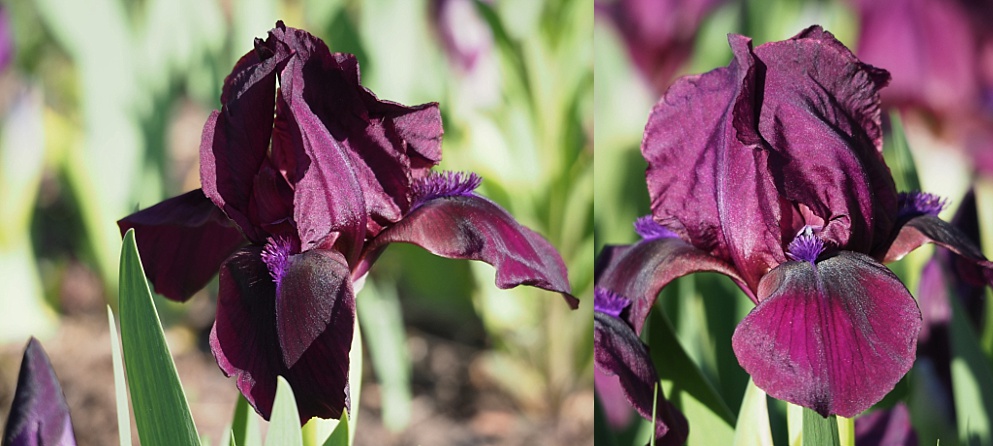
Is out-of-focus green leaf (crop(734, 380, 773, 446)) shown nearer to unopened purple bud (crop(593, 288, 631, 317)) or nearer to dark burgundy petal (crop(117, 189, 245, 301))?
unopened purple bud (crop(593, 288, 631, 317))

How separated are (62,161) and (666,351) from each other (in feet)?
5.40

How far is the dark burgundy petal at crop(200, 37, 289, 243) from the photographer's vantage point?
0.62 metres

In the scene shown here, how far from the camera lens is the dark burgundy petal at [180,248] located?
0.72m

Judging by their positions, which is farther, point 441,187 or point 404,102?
point 404,102

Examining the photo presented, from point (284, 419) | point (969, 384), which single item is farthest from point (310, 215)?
point (969, 384)

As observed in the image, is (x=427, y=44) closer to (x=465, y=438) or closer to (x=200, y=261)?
(x=465, y=438)

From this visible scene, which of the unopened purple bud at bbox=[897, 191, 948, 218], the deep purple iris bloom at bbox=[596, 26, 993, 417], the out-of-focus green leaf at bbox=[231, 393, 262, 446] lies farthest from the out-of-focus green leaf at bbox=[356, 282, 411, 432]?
the unopened purple bud at bbox=[897, 191, 948, 218]

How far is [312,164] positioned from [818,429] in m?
0.39

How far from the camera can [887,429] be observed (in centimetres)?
81

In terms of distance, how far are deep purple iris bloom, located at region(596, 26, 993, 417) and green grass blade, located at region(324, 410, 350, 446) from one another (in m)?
0.24

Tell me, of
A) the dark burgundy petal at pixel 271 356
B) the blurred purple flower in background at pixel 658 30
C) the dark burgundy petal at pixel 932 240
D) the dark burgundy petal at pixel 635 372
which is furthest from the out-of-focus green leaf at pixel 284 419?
the blurred purple flower in background at pixel 658 30

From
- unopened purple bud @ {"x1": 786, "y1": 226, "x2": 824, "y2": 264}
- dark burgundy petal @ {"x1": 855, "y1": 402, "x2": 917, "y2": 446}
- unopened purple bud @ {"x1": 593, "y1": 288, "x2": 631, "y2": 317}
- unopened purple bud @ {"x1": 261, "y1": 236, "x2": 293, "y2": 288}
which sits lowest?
dark burgundy petal @ {"x1": 855, "y1": 402, "x2": 917, "y2": 446}

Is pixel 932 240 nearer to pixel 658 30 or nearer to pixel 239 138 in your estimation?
pixel 239 138

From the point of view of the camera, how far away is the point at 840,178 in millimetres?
622
